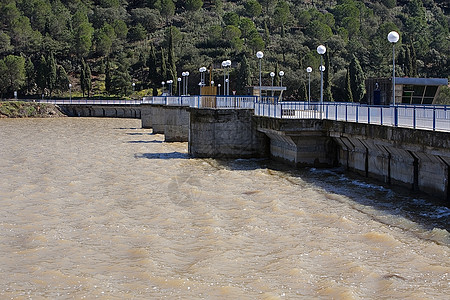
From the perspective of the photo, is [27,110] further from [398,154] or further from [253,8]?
[253,8]

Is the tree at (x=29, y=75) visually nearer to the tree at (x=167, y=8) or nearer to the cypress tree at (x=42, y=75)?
the cypress tree at (x=42, y=75)

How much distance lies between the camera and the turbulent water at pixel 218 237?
12.5 m

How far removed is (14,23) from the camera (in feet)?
449

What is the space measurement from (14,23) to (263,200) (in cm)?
12827

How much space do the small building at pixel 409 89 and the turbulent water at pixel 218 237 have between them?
6189 millimetres

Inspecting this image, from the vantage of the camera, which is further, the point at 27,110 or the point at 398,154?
the point at 27,110

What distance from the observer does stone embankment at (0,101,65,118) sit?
293ft

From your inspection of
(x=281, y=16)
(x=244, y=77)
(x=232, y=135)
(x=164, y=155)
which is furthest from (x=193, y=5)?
(x=232, y=135)

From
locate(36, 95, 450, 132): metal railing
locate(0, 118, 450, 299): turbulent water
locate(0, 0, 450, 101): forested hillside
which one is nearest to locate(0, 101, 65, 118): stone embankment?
locate(0, 0, 450, 101): forested hillside

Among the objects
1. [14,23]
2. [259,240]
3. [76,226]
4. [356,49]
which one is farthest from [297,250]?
[14,23]

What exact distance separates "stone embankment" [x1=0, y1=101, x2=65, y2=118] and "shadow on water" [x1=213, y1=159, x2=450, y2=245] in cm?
6759

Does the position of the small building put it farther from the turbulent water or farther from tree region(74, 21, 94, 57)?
tree region(74, 21, 94, 57)

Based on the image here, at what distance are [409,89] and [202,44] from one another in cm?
10436

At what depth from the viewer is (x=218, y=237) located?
1614cm
